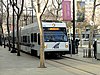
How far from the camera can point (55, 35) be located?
2875 cm

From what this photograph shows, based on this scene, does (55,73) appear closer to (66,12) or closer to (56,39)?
(56,39)

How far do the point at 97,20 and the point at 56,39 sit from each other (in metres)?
47.9

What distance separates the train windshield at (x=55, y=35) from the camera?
2861 centimetres

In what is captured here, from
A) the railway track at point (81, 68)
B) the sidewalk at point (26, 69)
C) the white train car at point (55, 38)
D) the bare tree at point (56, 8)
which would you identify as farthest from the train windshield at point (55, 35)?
the bare tree at point (56, 8)

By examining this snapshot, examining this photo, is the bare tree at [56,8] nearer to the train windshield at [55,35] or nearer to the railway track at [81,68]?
the train windshield at [55,35]

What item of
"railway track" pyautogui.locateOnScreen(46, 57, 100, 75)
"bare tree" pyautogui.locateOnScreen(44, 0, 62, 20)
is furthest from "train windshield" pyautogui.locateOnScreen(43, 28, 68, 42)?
"bare tree" pyautogui.locateOnScreen(44, 0, 62, 20)

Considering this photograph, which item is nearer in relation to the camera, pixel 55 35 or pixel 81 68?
pixel 81 68

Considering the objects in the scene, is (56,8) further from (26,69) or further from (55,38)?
(26,69)

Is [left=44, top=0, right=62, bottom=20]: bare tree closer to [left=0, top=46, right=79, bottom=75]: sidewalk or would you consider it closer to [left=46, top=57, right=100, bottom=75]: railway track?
[left=0, top=46, right=79, bottom=75]: sidewalk

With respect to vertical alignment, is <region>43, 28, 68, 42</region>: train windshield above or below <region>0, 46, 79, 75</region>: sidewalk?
above

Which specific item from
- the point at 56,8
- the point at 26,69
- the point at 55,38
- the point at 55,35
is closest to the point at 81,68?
the point at 26,69

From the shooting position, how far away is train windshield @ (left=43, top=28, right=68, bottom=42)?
2861 centimetres

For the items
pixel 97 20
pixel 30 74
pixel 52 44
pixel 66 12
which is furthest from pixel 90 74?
pixel 97 20

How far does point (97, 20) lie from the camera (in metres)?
75.2
